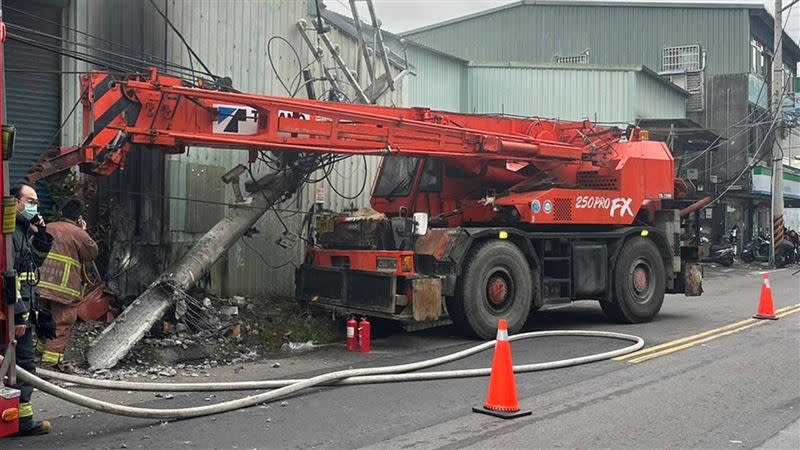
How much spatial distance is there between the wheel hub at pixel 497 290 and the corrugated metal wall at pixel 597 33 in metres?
25.7

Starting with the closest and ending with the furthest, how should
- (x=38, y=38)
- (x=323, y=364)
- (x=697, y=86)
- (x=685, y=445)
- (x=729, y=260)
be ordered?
(x=685, y=445)
(x=323, y=364)
(x=38, y=38)
(x=729, y=260)
(x=697, y=86)

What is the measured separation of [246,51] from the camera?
1257 centimetres

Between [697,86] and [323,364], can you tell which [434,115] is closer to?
[323,364]

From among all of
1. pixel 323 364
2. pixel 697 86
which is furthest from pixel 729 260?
pixel 323 364

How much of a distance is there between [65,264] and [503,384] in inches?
167

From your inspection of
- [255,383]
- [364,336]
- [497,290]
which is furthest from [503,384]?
[497,290]

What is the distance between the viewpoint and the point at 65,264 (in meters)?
7.45

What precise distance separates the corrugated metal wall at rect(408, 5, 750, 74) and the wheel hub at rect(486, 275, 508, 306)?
25.7m

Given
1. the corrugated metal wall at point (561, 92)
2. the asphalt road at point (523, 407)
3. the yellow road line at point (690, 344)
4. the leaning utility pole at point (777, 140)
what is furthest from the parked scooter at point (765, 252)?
the asphalt road at point (523, 407)

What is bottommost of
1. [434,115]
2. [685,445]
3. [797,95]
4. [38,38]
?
[685,445]

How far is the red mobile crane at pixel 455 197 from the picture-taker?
8609 millimetres

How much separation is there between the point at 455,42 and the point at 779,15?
1319 cm

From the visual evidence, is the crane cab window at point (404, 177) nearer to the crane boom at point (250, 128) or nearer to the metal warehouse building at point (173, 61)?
the crane boom at point (250, 128)

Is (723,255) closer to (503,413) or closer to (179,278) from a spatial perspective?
(179,278)
